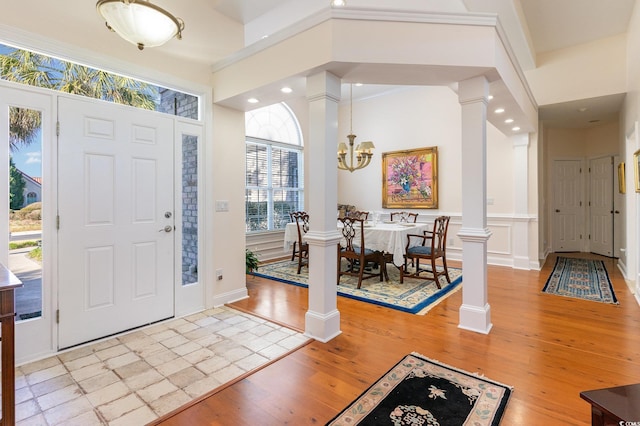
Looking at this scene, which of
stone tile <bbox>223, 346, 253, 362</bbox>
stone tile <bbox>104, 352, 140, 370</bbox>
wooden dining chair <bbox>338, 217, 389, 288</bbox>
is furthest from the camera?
wooden dining chair <bbox>338, 217, 389, 288</bbox>

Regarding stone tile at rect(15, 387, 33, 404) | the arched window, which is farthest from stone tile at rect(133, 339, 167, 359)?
the arched window

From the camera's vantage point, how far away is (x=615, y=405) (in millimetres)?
930

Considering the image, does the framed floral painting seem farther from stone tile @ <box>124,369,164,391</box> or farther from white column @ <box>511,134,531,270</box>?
stone tile @ <box>124,369,164,391</box>

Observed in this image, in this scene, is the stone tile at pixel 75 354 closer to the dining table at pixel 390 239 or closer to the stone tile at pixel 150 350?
the stone tile at pixel 150 350

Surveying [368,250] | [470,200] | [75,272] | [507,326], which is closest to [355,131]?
[368,250]

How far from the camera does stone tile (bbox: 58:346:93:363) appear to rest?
2.37 meters

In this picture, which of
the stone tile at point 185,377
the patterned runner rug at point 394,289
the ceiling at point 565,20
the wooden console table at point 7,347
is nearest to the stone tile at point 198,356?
the stone tile at point 185,377

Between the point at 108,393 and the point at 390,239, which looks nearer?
the point at 108,393

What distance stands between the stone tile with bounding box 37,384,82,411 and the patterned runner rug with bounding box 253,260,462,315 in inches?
105

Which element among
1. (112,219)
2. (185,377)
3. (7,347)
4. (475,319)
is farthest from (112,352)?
(475,319)

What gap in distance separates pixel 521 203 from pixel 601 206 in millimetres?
3084

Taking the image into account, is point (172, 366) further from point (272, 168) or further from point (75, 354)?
point (272, 168)

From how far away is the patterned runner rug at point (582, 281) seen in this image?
12.8 feet

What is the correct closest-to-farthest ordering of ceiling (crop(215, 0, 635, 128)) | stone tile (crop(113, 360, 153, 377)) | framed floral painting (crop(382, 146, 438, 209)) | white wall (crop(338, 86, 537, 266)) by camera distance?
stone tile (crop(113, 360, 153, 377)), ceiling (crop(215, 0, 635, 128)), white wall (crop(338, 86, 537, 266)), framed floral painting (crop(382, 146, 438, 209))
